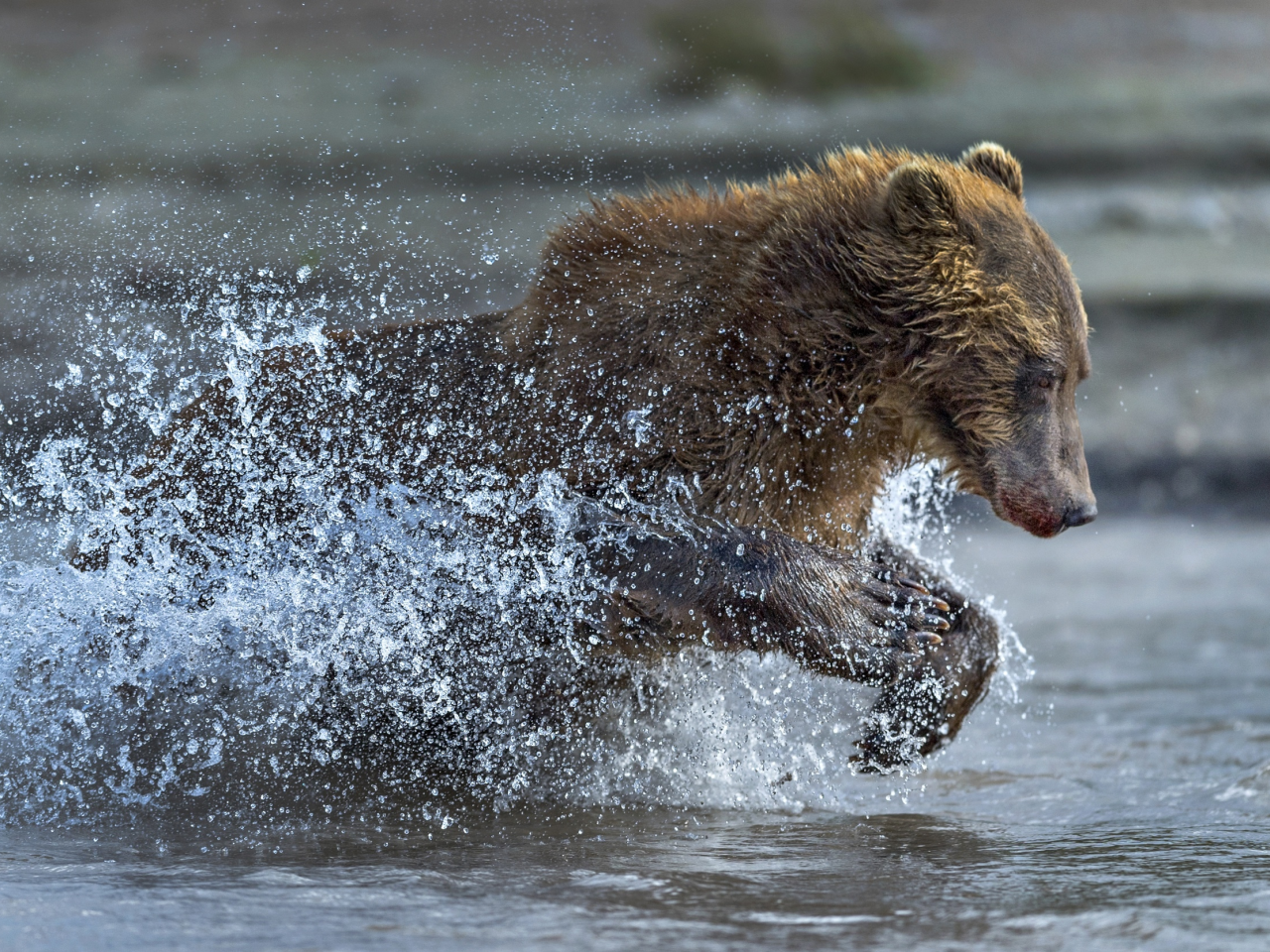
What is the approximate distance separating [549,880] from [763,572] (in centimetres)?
113

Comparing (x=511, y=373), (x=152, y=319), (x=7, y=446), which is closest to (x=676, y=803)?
(x=511, y=373)

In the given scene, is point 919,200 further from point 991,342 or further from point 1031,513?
point 1031,513

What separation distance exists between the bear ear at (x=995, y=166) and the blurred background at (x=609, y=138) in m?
3.72

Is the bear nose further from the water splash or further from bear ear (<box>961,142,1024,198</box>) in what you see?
bear ear (<box>961,142,1024,198</box>)

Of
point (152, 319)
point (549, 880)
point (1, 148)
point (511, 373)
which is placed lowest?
point (549, 880)

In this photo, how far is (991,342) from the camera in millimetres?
4250

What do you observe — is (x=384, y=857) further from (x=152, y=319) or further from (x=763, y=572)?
(x=152, y=319)

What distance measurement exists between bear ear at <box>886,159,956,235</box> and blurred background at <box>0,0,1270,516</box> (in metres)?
4.03

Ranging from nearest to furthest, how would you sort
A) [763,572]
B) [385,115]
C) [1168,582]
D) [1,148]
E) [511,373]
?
[763,572], [511,373], [1168,582], [1,148], [385,115]

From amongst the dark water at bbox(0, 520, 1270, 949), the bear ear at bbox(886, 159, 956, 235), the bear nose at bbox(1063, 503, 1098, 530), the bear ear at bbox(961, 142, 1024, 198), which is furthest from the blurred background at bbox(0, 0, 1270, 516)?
the bear nose at bbox(1063, 503, 1098, 530)

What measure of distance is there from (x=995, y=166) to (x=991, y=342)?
0.72 m

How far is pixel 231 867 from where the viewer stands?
3.23 meters

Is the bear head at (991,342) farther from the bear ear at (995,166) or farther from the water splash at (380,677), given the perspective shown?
the water splash at (380,677)

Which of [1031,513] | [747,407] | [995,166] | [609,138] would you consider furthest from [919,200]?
[609,138]
